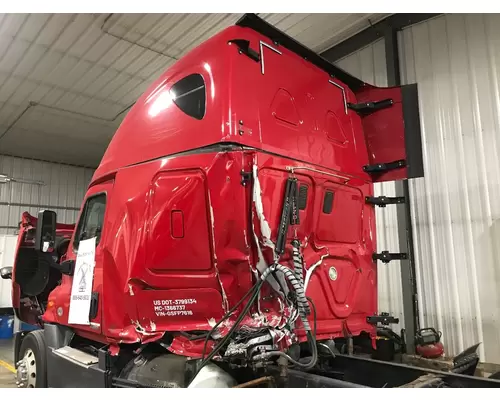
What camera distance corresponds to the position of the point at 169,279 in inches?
106

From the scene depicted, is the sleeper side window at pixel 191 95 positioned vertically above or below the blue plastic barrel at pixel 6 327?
above

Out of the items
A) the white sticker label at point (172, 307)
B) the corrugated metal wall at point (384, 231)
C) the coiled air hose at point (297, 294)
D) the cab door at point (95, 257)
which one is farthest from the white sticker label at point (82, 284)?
the corrugated metal wall at point (384, 231)

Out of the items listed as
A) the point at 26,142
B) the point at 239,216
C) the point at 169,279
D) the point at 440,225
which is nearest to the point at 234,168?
the point at 239,216

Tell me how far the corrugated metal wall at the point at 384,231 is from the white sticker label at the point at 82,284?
4148 mm

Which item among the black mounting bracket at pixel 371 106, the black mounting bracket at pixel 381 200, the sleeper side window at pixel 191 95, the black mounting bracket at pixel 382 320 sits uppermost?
the black mounting bracket at pixel 371 106

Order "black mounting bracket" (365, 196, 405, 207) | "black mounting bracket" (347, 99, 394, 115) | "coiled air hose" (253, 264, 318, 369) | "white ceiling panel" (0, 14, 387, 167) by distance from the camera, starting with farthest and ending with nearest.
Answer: "white ceiling panel" (0, 14, 387, 167) < "black mounting bracket" (347, 99, 394, 115) < "black mounting bracket" (365, 196, 405, 207) < "coiled air hose" (253, 264, 318, 369)

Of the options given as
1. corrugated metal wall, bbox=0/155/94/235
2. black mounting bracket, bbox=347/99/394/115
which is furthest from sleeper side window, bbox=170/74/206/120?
corrugated metal wall, bbox=0/155/94/235

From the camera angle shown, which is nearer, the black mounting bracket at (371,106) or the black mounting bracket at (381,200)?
the black mounting bracket at (381,200)

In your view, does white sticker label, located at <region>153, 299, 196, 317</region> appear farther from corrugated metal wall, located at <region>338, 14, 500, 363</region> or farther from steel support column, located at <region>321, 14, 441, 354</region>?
corrugated metal wall, located at <region>338, 14, 500, 363</region>

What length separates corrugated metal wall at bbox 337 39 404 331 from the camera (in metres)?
5.64

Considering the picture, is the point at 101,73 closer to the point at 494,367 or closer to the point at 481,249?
the point at 481,249

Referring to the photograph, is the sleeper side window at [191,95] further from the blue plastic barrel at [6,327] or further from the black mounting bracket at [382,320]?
the blue plastic barrel at [6,327]

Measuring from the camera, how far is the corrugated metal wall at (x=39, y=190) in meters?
11.6

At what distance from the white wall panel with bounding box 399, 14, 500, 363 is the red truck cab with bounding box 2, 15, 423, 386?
200 centimetres
